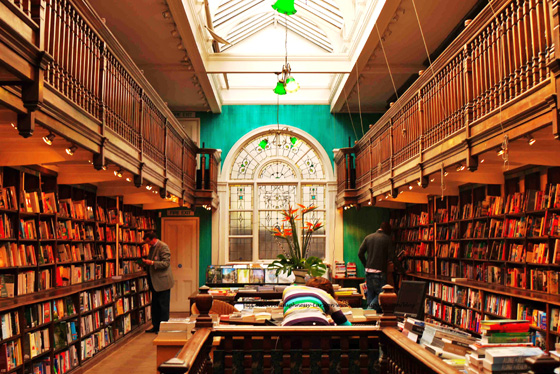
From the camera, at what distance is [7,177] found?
610 centimetres

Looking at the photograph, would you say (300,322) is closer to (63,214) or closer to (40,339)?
(40,339)

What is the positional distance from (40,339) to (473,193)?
20.5 ft

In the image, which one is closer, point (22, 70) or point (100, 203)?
point (22, 70)

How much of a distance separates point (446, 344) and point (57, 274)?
5344mm

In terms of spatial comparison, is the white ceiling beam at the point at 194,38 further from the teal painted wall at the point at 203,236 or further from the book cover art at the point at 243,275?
the book cover art at the point at 243,275

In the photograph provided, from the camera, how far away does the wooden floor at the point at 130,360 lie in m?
6.96

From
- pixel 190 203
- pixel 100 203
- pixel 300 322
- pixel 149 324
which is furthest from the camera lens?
pixel 190 203

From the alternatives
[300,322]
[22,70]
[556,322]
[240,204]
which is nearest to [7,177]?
[22,70]

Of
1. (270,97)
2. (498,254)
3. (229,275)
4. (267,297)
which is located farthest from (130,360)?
(270,97)

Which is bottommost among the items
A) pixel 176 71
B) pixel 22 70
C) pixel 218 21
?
pixel 22 70

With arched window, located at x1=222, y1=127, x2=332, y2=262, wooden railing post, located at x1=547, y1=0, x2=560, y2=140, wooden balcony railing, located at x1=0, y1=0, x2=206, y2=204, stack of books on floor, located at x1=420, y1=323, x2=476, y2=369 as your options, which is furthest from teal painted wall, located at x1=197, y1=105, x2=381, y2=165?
stack of books on floor, located at x1=420, y1=323, x2=476, y2=369

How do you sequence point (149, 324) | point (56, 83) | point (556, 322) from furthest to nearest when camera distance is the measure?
point (149, 324) → point (556, 322) → point (56, 83)

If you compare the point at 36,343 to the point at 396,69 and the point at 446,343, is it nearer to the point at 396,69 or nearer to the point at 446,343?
the point at 446,343

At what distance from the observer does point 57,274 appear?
7031mm
